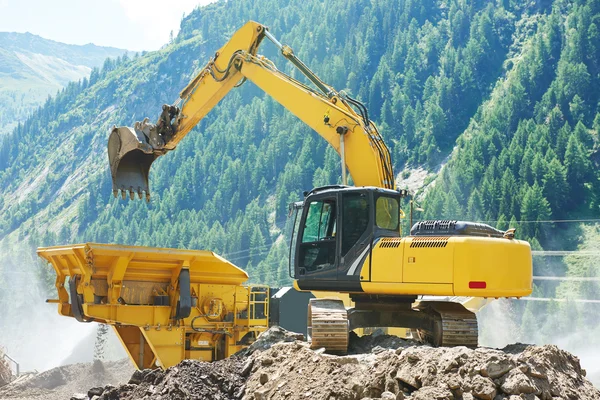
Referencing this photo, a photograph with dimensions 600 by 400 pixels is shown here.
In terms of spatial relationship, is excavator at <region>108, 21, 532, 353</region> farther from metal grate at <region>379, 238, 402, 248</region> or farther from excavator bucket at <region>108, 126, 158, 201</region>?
excavator bucket at <region>108, 126, 158, 201</region>

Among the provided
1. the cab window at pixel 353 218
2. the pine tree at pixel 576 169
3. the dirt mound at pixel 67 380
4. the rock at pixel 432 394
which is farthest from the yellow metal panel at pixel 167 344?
the pine tree at pixel 576 169

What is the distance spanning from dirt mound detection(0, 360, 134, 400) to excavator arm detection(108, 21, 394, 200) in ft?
20.6

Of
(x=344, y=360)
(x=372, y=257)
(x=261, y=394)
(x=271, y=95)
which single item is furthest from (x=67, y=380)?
(x=344, y=360)

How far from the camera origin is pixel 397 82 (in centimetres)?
12669

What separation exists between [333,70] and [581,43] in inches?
1746

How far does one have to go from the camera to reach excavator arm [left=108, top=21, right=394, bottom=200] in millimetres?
14055

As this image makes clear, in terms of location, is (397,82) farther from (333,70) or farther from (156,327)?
(156,327)

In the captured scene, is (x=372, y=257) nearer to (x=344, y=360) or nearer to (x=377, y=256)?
(x=377, y=256)

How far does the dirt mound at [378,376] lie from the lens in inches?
331

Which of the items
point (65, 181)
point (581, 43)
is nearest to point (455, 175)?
point (581, 43)

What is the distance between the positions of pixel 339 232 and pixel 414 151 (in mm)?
95822

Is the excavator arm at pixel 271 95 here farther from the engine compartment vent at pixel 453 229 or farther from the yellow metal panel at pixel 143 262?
the engine compartment vent at pixel 453 229

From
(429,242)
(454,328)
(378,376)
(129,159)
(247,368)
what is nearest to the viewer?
(378,376)

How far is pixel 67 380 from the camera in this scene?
21.8m
